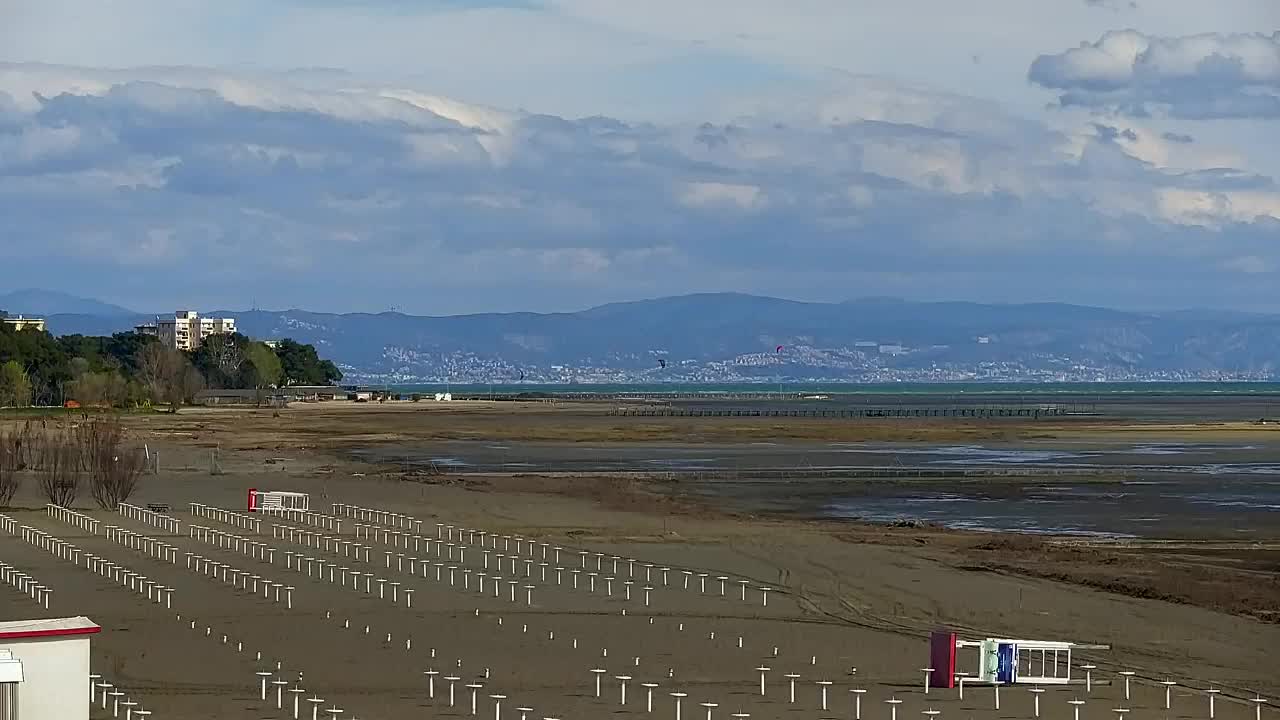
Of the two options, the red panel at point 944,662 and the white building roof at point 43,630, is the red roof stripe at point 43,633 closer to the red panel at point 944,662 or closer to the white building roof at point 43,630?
the white building roof at point 43,630

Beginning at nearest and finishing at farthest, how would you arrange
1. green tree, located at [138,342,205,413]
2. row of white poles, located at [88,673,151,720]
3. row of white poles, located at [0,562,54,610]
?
row of white poles, located at [88,673,151,720], row of white poles, located at [0,562,54,610], green tree, located at [138,342,205,413]

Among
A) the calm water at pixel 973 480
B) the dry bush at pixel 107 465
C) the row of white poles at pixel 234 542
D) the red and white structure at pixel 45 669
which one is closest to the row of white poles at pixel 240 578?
the row of white poles at pixel 234 542

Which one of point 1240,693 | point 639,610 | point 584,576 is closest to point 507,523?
point 584,576

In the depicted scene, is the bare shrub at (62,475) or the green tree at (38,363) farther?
the green tree at (38,363)

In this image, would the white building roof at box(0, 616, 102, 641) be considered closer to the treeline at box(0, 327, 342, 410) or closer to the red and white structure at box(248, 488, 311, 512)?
the red and white structure at box(248, 488, 311, 512)

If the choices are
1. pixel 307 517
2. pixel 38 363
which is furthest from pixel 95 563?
pixel 38 363

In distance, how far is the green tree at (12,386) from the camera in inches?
5719

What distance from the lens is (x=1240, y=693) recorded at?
2355 cm

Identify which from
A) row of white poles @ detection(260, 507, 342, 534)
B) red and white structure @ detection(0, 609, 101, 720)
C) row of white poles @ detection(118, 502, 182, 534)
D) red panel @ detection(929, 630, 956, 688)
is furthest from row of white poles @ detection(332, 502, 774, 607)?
red and white structure @ detection(0, 609, 101, 720)

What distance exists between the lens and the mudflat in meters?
23.7

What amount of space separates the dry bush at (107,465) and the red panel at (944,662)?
106 ft

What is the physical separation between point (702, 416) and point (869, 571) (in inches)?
4872

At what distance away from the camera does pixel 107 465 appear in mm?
51938

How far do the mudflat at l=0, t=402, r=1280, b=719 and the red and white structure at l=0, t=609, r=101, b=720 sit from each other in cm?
443
